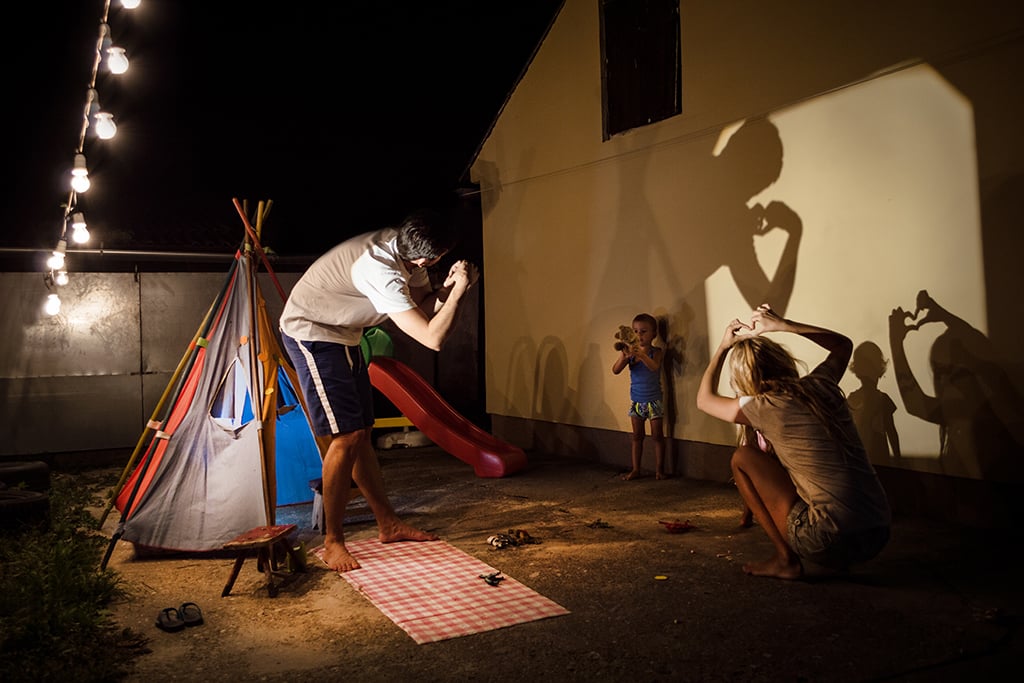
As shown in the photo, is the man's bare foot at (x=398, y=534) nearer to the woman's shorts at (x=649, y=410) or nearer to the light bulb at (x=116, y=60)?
the woman's shorts at (x=649, y=410)

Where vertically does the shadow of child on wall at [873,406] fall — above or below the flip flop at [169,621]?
above

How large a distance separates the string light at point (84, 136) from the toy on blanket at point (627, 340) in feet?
15.0

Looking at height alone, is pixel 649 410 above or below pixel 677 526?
above

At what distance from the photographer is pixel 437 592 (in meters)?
4.14

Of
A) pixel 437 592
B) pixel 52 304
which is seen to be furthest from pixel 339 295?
pixel 52 304

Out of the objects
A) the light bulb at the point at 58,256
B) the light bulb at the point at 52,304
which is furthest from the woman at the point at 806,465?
the light bulb at the point at 52,304

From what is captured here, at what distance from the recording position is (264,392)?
521cm

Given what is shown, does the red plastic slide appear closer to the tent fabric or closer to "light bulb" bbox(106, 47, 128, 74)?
the tent fabric

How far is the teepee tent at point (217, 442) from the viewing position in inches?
197

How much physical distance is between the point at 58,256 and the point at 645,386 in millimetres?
6307

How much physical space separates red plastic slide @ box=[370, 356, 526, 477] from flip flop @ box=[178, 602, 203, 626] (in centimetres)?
394

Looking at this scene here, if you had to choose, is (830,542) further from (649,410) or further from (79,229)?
(79,229)

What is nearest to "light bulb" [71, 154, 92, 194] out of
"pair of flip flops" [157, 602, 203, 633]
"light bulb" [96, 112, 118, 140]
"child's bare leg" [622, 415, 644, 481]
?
"light bulb" [96, 112, 118, 140]

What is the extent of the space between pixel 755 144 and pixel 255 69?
7001 mm
